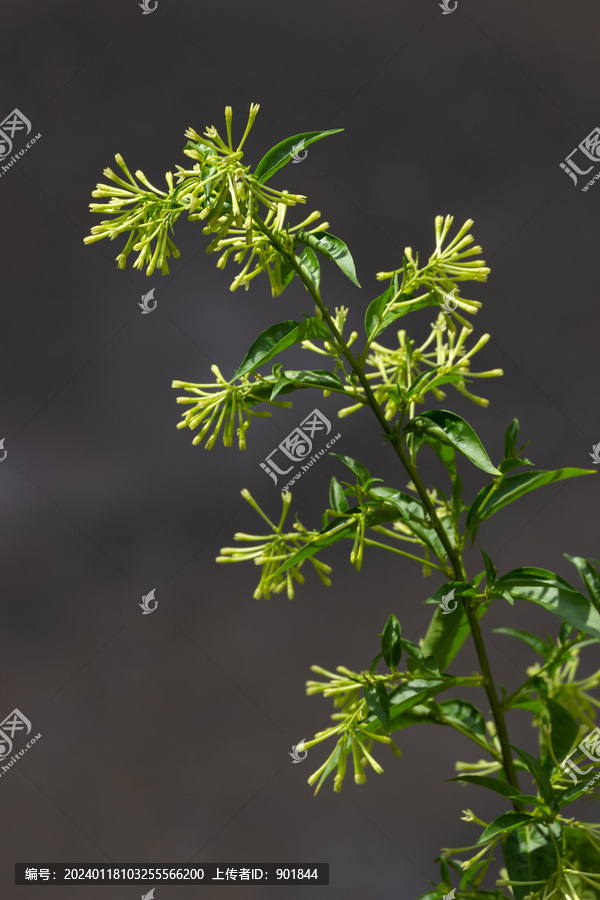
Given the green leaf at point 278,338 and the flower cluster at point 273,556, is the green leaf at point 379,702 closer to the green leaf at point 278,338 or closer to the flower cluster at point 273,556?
the flower cluster at point 273,556

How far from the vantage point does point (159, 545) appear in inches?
90.1

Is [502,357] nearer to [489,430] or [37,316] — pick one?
[489,430]

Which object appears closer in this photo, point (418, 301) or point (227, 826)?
point (418, 301)

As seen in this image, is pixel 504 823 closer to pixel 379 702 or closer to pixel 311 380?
pixel 379 702

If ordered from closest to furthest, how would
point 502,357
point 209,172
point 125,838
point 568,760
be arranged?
point 209,172 < point 568,760 < point 125,838 < point 502,357

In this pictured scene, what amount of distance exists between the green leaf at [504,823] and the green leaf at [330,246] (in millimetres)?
592

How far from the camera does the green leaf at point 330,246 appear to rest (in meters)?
0.84

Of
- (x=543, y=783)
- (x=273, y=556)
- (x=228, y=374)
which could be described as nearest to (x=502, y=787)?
(x=543, y=783)

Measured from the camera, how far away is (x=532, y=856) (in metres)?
0.91

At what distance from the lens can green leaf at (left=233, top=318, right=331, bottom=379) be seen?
86 centimetres

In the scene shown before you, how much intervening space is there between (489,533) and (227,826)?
1091 mm

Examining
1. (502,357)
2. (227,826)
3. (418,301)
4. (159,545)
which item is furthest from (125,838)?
(418,301)

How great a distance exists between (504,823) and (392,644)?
22cm

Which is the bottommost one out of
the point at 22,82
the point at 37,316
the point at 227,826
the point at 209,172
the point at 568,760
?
the point at 227,826
